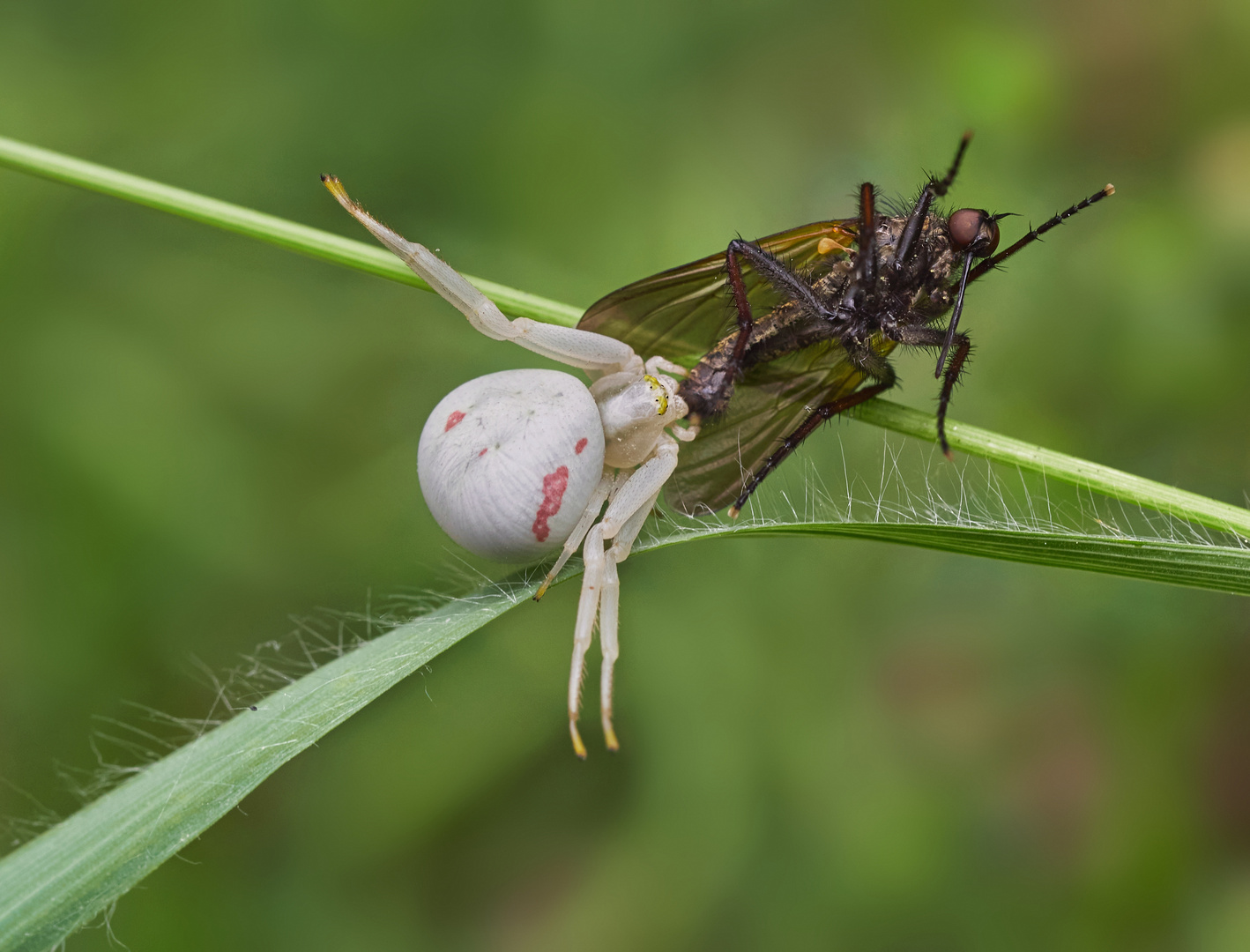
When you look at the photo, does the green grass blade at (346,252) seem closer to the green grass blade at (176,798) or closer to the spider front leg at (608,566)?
the spider front leg at (608,566)

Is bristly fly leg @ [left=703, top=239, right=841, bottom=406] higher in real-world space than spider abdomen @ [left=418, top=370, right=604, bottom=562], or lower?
higher

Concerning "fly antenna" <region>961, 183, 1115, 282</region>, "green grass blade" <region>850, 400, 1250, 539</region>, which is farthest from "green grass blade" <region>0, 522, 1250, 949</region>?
"fly antenna" <region>961, 183, 1115, 282</region>

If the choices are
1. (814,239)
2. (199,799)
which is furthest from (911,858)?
(199,799)

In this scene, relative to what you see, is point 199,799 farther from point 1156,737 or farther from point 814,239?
point 1156,737

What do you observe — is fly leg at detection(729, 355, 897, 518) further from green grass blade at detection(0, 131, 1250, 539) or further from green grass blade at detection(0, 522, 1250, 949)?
green grass blade at detection(0, 522, 1250, 949)

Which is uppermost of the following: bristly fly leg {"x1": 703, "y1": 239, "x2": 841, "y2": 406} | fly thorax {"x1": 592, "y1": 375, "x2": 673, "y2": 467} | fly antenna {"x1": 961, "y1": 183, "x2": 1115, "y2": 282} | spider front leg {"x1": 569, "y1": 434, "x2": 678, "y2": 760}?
fly antenna {"x1": 961, "y1": 183, "x2": 1115, "y2": 282}

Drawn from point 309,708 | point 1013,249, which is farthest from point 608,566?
point 1013,249
